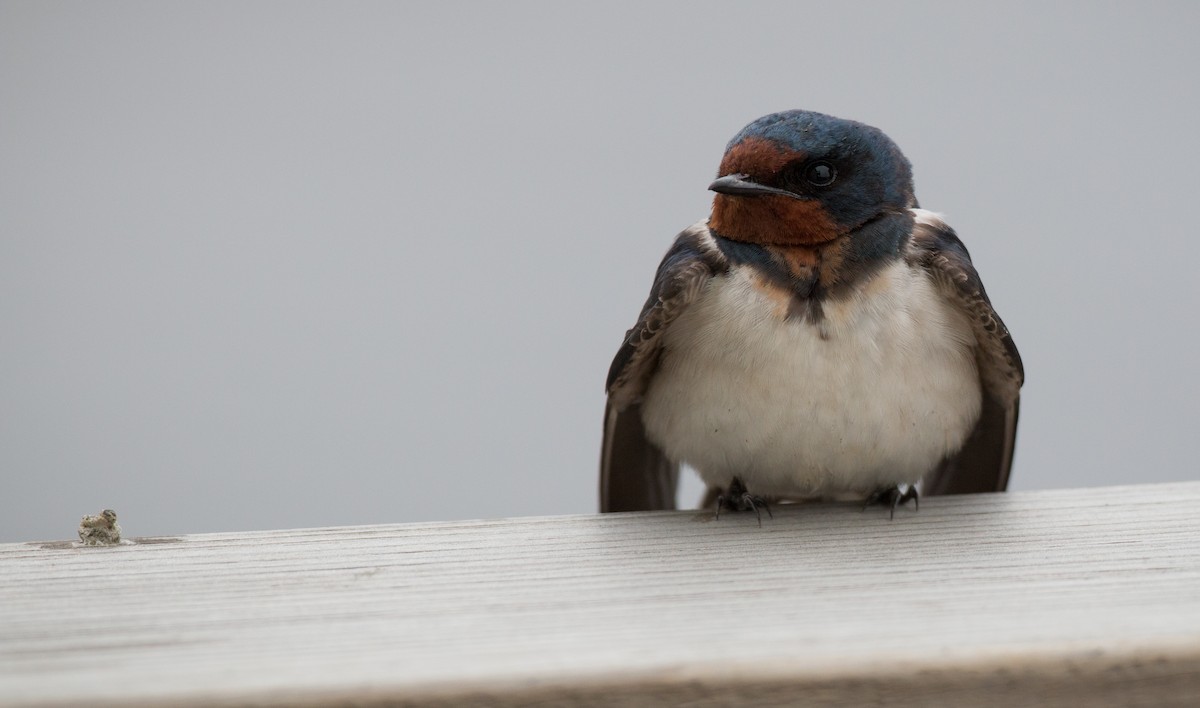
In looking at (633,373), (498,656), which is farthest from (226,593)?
(633,373)

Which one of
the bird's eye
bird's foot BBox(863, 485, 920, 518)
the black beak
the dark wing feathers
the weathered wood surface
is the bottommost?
the weathered wood surface

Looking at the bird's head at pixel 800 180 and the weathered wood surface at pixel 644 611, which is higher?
the bird's head at pixel 800 180

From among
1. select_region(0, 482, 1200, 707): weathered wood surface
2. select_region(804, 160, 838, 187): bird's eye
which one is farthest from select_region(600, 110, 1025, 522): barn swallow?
select_region(0, 482, 1200, 707): weathered wood surface

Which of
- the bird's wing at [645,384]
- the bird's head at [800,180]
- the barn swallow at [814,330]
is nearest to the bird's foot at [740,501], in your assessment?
the barn swallow at [814,330]

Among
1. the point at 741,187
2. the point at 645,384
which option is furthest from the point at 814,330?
the point at 645,384

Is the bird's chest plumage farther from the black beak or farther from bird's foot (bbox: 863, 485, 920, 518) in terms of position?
the black beak

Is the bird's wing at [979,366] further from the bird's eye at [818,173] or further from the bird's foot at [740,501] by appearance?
the bird's foot at [740,501]

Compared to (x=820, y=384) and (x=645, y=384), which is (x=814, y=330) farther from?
(x=645, y=384)
